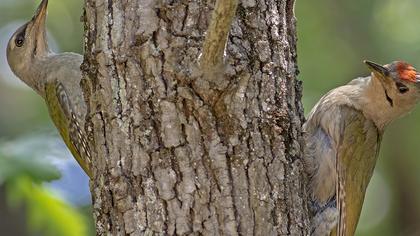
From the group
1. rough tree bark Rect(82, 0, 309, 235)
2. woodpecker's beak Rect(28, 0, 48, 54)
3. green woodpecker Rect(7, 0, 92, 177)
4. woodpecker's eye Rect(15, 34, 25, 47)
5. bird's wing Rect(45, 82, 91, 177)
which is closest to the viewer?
rough tree bark Rect(82, 0, 309, 235)

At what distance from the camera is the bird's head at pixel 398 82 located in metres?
4.89

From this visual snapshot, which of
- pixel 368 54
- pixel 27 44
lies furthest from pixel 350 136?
pixel 27 44

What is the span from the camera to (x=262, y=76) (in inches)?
141

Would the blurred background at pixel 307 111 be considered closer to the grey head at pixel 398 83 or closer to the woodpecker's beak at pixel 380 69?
the grey head at pixel 398 83

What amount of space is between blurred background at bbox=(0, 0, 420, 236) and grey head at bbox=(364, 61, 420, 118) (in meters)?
1.23

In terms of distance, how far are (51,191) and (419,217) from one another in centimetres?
352

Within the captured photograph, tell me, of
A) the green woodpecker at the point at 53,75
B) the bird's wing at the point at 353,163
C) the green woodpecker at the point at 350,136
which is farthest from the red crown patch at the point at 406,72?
the green woodpecker at the point at 53,75

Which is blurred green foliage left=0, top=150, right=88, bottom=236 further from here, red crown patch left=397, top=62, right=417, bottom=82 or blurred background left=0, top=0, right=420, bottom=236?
red crown patch left=397, top=62, right=417, bottom=82

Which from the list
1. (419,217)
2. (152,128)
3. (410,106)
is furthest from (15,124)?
(152,128)

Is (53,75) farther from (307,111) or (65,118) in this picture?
(307,111)

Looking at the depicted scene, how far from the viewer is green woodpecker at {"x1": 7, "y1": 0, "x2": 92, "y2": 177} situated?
5.94 metres

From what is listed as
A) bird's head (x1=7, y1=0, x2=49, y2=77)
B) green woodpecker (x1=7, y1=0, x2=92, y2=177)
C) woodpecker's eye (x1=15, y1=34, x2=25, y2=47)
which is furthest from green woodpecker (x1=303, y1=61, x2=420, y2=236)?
woodpecker's eye (x1=15, y1=34, x2=25, y2=47)

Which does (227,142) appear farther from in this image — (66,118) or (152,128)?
(66,118)

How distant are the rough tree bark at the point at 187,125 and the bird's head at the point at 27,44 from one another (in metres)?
2.93
